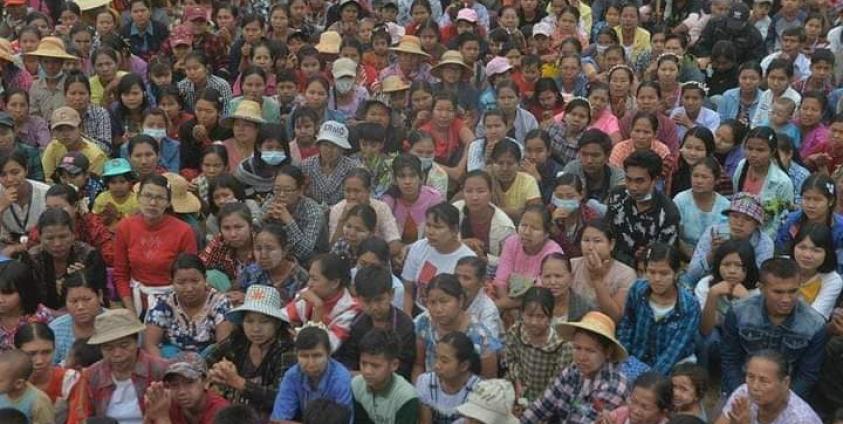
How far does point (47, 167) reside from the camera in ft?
23.6

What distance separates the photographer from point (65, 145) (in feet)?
23.7

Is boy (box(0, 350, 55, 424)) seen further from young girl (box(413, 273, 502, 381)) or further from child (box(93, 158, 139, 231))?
child (box(93, 158, 139, 231))

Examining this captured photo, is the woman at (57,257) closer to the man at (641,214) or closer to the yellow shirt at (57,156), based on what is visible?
the yellow shirt at (57,156)

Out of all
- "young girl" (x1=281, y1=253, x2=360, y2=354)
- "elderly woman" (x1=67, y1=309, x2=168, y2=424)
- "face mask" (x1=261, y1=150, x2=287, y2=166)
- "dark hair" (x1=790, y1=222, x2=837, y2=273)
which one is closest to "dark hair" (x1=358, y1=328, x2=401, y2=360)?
"young girl" (x1=281, y1=253, x2=360, y2=354)

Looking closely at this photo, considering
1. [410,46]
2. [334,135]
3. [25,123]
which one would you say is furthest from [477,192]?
[25,123]

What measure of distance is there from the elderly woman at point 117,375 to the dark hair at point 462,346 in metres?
1.19

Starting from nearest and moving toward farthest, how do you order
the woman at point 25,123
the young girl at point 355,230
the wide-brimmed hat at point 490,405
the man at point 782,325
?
the wide-brimmed hat at point 490,405 < the man at point 782,325 < the young girl at point 355,230 < the woman at point 25,123

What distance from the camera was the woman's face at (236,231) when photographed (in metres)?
5.97

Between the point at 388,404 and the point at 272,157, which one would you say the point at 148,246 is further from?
the point at 388,404

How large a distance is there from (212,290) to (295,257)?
0.80 m

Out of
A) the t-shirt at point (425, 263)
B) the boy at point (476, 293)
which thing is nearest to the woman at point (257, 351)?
the boy at point (476, 293)

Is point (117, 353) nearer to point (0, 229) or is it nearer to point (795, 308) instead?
point (0, 229)

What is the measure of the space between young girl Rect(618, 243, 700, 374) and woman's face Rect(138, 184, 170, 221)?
97.1 inches

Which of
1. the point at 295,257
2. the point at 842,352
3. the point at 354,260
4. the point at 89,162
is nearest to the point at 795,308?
the point at 842,352
